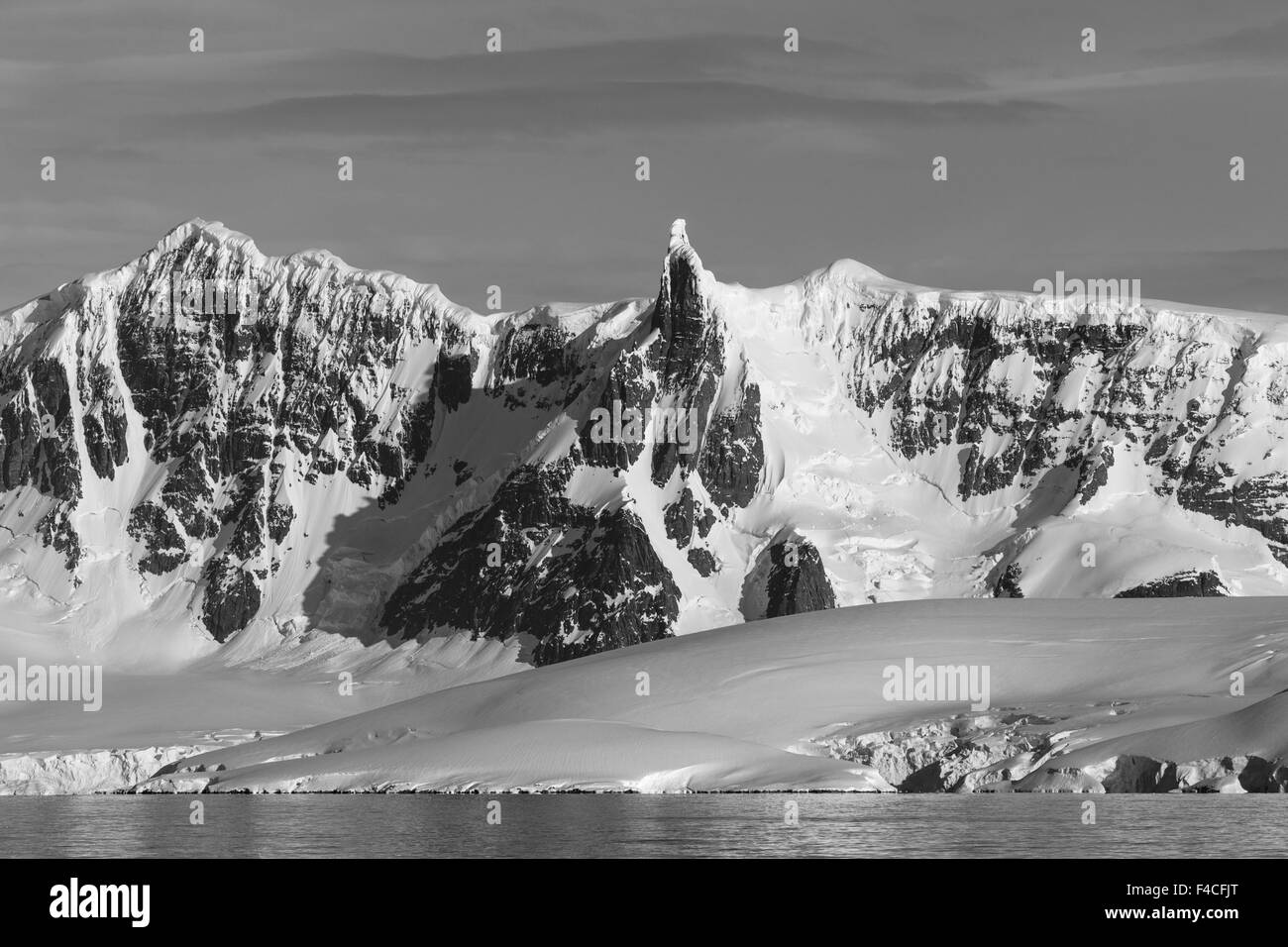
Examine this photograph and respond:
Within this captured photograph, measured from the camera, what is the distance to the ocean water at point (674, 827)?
381ft

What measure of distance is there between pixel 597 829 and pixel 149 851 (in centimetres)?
2687

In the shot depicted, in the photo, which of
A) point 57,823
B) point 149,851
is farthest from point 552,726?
point 149,851

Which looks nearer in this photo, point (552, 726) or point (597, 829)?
point (597, 829)

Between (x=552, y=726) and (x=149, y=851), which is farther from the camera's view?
(x=552, y=726)

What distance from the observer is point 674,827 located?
442 feet

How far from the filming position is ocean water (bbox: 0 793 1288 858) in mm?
116000
